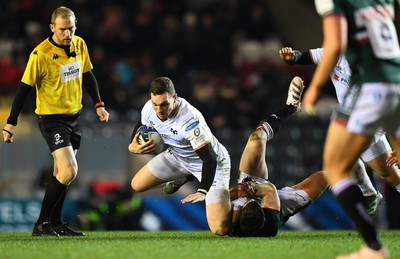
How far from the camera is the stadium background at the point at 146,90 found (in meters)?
11.0

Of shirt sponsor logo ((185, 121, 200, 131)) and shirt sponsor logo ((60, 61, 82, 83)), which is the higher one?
shirt sponsor logo ((60, 61, 82, 83))

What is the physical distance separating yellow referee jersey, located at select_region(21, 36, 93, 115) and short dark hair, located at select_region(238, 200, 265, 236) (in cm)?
196

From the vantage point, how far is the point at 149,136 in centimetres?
798

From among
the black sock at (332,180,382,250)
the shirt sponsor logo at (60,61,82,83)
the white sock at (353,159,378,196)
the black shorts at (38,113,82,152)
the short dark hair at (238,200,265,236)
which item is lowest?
the white sock at (353,159,378,196)

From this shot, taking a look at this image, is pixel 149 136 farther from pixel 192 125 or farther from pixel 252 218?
Result: pixel 252 218

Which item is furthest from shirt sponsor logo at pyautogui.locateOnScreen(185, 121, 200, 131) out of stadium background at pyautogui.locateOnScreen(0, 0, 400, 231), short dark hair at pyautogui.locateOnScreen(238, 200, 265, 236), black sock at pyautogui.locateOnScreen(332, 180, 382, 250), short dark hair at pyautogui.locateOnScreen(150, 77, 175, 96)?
stadium background at pyautogui.locateOnScreen(0, 0, 400, 231)

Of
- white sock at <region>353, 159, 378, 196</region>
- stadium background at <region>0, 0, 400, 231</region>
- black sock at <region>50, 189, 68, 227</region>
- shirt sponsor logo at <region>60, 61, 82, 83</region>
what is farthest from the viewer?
stadium background at <region>0, 0, 400, 231</region>

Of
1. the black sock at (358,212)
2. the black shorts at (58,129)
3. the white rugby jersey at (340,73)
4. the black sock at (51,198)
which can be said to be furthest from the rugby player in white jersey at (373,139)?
the black sock at (358,212)

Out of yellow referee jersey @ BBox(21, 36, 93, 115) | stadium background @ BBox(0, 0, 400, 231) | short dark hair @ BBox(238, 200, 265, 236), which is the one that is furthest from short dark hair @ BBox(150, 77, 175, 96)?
stadium background @ BBox(0, 0, 400, 231)

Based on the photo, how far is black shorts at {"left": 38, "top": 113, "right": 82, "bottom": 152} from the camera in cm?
811

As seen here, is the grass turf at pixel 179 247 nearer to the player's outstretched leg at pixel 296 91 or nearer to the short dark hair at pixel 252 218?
the short dark hair at pixel 252 218

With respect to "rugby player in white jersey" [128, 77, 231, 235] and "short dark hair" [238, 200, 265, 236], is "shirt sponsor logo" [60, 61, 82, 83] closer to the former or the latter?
"rugby player in white jersey" [128, 77, 231, 235]

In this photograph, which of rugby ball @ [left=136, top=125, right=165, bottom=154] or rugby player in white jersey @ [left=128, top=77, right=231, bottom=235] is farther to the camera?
rugby ball @ [left=136, top=125, right=165, bottom=154]

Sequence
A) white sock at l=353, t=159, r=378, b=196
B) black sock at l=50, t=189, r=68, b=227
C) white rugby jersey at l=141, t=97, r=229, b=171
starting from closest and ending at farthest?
white rugby jersey at l=141, t=97, r=229, b=171 → black sock at l=50, t=189, r=68, b=227 → white sock at l=353, t=159, r=378, b=196
